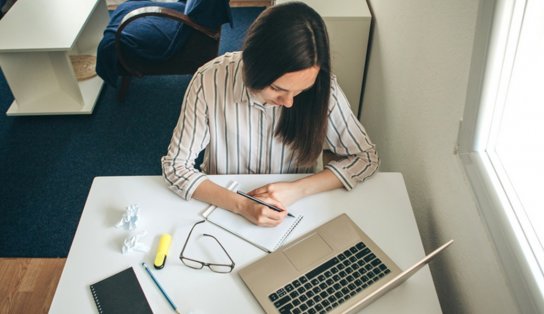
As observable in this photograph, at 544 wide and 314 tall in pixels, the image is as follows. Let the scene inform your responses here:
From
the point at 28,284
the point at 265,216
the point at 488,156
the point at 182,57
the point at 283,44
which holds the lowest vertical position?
the point at 28,284

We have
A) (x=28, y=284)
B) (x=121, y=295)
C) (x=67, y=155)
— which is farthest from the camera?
(x=67, y=155)

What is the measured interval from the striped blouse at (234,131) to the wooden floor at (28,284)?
2.05ft

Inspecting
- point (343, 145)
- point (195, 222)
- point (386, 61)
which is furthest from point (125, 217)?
point (386, 61)

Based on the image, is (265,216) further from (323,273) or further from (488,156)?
(488,156)

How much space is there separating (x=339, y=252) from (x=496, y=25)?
57 cm

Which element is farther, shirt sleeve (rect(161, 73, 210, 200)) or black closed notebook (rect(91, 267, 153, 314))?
shirt sleeve (rect(161, 73, 210, 200))

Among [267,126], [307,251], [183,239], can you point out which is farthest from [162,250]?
[267,126]

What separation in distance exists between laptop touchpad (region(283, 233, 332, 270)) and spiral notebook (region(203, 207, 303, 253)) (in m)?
0.04

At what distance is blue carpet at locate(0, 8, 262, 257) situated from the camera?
6.95ft

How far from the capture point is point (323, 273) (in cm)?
106

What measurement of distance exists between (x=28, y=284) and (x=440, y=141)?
134 centimetres

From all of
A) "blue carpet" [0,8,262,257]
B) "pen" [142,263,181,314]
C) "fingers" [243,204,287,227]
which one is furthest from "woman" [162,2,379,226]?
"blue carpet" [0,8,262,257]

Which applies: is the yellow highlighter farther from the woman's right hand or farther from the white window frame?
the white window frame

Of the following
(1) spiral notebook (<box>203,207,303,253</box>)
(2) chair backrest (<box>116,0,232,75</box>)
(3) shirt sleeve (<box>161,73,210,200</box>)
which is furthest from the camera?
(2) chair backrest (<box>116,0,232,75</box>)
